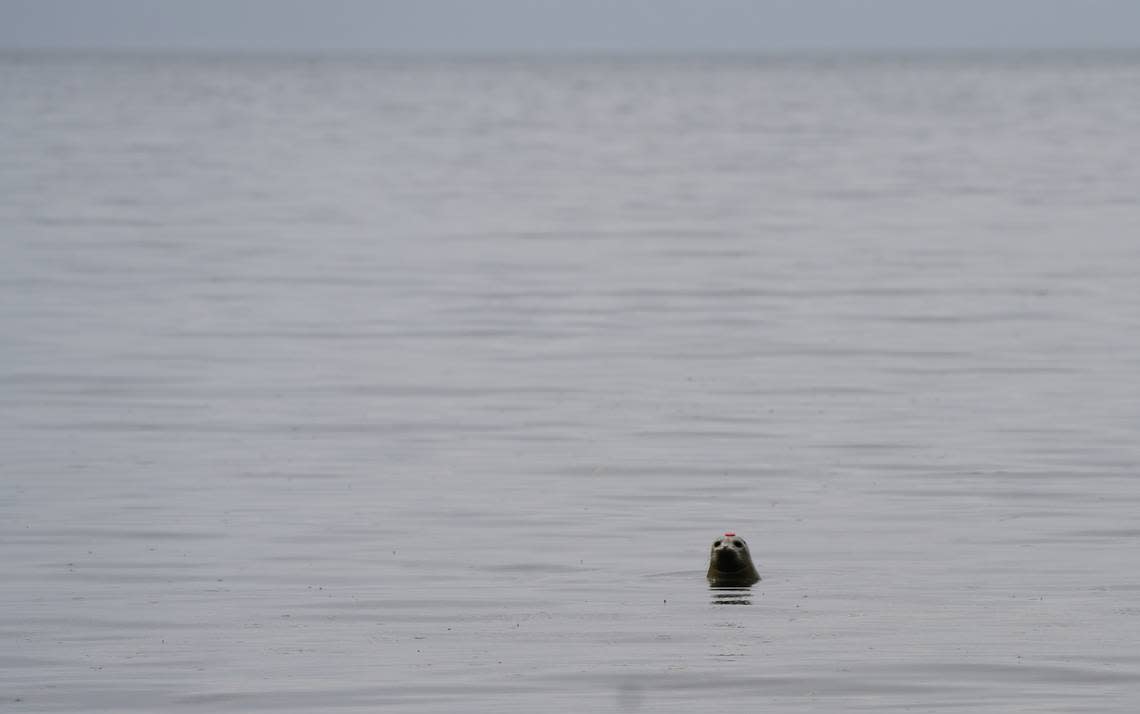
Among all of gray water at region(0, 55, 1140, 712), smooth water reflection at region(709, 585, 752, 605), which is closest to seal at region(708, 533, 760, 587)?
smooth water reflection at region(709, 585, 752, 605)

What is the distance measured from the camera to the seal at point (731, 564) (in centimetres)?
1386

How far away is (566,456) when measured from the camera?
60.4 feet

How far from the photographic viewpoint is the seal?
45.5ft

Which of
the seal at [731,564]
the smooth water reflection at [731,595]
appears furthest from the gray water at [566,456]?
the seal at [731,564]

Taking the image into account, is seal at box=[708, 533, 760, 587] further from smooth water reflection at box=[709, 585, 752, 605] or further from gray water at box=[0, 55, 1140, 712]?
gray water at box=[0, 55, 1140, 712]

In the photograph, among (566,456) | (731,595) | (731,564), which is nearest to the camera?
(731,595)

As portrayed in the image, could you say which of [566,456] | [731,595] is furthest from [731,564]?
[566,456]

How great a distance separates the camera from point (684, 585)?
14.0 m

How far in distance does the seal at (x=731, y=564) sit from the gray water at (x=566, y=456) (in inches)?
7.3

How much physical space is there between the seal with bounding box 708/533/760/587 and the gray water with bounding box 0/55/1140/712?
0.61 ft

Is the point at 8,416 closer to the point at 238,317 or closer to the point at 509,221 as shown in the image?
the point at 238,317

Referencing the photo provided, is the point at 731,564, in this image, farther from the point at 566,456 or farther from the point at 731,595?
the point at 566,456

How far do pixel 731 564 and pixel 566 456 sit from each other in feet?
15.3

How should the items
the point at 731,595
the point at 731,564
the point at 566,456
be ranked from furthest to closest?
the point at 566,456 < the point at 731,564 < the point at 731,595
